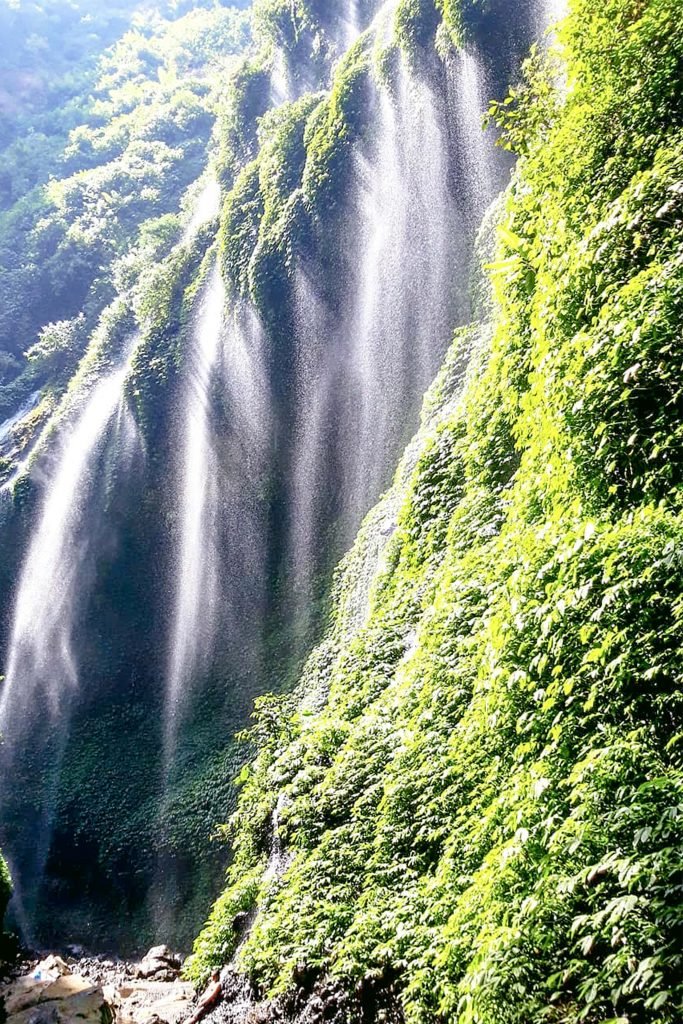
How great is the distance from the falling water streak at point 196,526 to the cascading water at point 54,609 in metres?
1.98

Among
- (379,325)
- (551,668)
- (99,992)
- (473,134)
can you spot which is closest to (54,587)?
(379,325)

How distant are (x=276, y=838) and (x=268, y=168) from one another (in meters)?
15.8

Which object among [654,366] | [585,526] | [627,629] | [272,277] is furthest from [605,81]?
[272,277]

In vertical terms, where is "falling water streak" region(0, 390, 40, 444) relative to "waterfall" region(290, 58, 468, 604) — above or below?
above

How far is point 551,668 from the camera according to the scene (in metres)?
3.36

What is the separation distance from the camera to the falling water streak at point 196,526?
15312 mm

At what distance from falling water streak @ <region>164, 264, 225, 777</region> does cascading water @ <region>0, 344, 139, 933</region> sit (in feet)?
6.51

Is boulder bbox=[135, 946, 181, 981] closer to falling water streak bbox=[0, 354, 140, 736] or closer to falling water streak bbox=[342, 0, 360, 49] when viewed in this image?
falling water streak bbox=[0, 354, 140, 736]

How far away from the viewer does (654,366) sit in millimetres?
3383

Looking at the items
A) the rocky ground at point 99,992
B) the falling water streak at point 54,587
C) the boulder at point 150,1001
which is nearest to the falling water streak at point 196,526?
the falling water streak at point 54,587

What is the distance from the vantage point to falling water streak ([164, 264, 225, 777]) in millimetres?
15312

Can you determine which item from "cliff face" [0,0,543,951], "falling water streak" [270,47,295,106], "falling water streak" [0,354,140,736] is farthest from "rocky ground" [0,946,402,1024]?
"falling water streak" [270,47,295,106]

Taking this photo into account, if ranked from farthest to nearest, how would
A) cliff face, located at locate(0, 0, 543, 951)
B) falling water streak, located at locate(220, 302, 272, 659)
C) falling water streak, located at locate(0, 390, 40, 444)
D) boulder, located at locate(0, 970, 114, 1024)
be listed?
falling water streak, located at locate(0, 390, 40, 444) → falling water streak, located at locate(220, 302, 272, 659) → cliff face, located at locate(0, 0, 543, 951) → boulder, located at locate(0, 970, 114, 1024)

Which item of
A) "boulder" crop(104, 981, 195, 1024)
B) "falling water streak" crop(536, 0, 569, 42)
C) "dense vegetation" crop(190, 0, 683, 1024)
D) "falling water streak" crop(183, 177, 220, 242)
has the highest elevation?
"falling water streak" crop(183, 177, 220, 242)
